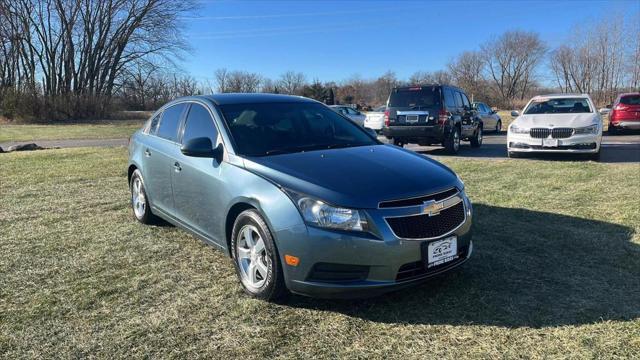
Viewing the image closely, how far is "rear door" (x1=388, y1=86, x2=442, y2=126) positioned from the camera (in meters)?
12.5

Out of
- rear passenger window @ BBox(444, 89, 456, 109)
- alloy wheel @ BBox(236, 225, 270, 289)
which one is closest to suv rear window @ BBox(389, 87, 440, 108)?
rear passenger window @ BBox(444, 89, 456, 109)

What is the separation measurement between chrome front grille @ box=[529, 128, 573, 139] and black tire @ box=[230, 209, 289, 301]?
906cm

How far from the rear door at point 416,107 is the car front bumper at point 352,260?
963cm

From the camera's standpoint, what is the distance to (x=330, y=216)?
323 cm

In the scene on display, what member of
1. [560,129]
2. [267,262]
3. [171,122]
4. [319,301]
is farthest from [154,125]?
[560,129]

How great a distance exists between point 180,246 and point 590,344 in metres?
3.75

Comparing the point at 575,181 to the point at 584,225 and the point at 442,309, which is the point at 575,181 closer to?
the point at 584,225

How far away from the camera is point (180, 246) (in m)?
5.01

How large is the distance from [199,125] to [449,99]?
9.68 meters

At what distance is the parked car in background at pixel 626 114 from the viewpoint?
18.0 m

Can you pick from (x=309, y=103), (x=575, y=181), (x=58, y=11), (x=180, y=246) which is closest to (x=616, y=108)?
(x=575, y=181)

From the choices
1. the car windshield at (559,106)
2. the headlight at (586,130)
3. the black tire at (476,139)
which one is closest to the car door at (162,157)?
the headlight at (586,130)

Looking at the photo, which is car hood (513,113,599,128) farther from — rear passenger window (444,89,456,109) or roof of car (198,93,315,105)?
roof of car (198,93,315,105)

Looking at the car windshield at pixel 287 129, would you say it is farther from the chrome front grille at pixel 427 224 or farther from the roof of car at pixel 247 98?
the chrome front grille at pixel 427 224
